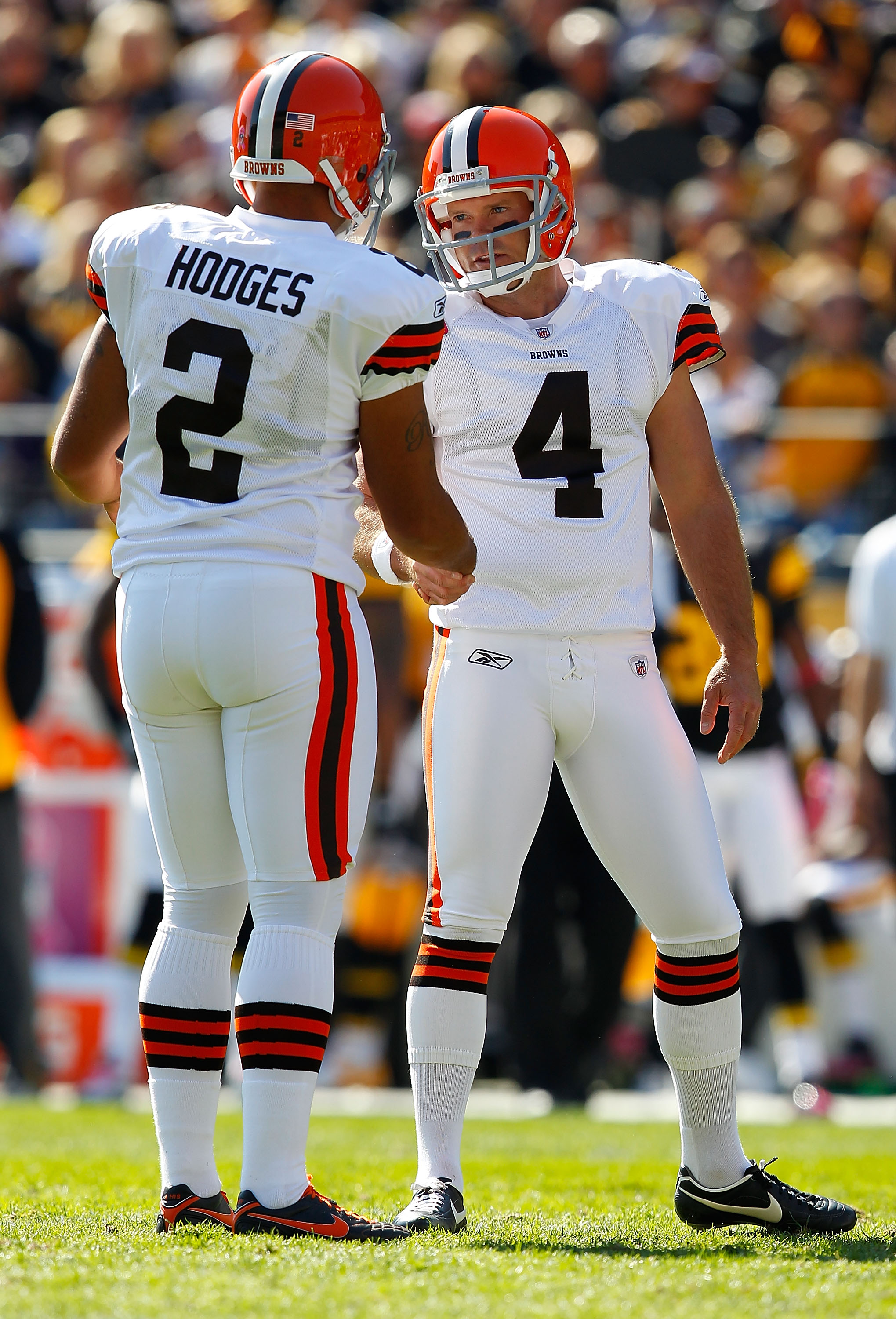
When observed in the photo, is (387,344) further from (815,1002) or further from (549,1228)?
(815,1002)

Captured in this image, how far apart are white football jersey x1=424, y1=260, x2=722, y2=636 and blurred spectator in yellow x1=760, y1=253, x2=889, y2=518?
442cm

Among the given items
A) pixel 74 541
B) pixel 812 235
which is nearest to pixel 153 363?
pixel 74 541

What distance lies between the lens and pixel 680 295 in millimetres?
3506

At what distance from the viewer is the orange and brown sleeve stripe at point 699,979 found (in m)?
3.42

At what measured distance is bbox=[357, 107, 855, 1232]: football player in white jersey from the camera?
3.37 metres

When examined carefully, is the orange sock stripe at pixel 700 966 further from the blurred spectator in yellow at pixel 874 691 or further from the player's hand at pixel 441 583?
the blurred spectator in yellow at pixel 874 691

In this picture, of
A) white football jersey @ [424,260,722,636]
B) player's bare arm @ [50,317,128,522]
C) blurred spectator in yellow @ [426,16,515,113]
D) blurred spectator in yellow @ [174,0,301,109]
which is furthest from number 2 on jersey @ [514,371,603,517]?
blurred spectator in yellow @ [174,0,301,109]

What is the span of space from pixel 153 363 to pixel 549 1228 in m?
1.74

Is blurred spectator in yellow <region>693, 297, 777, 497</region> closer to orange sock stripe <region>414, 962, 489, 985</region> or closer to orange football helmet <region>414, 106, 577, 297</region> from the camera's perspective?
orange football helmet <region>414, 106, 577, 297</region>

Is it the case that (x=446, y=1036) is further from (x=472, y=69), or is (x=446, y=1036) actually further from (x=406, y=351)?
(x=472, y=69)

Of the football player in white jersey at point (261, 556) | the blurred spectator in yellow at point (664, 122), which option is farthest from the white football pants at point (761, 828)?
the blurred spectator in yellow at point (664, 122)

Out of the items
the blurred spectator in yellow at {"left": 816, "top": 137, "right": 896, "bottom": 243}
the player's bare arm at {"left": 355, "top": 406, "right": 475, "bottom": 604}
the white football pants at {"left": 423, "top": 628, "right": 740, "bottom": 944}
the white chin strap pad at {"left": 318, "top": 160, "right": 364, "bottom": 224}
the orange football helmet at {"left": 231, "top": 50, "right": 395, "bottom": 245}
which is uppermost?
the blurred spectator in yellow at {"left": 816, "top": 137, "right": 896, "bottom": 243}

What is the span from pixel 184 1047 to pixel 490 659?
0.92 meters

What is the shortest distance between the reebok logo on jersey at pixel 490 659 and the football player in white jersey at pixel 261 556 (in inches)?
11.6
